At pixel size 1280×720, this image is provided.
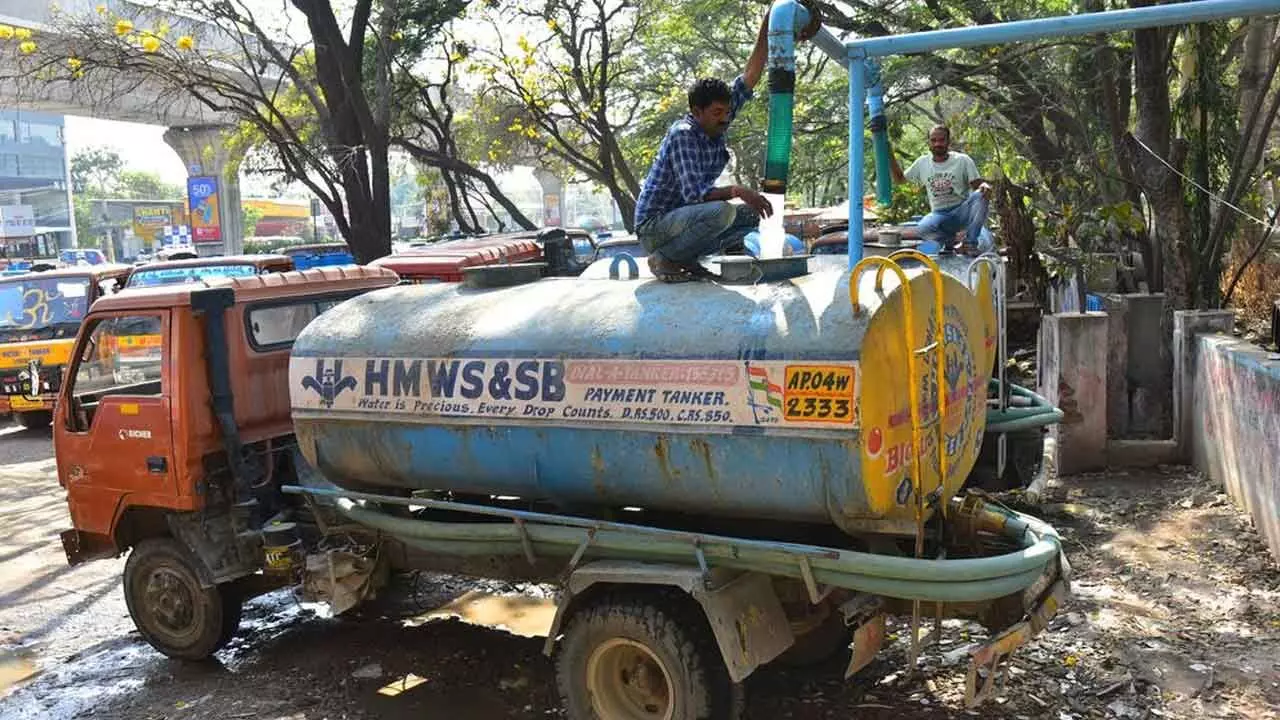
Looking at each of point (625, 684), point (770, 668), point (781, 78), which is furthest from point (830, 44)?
point (625, 684)

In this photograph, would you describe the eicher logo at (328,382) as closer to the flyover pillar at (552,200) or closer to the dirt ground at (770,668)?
the dirt ground at (770,668)

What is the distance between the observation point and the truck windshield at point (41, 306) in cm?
1414

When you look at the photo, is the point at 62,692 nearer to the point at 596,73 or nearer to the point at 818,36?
the point at 818,36

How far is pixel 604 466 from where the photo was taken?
474 centimetres

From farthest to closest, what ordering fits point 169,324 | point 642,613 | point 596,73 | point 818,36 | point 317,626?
1. point 596,73
2. point 317,626
3. point 169,324
4. point 818,36
5. point 642,613

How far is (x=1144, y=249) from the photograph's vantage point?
10.3 metres

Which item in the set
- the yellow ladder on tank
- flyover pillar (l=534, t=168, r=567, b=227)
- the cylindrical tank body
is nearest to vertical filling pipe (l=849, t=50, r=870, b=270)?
the cylindrical tank body

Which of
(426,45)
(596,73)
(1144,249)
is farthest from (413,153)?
(1144,249)

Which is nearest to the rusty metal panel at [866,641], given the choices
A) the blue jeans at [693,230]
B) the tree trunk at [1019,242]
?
the blue jeans at [693,230]

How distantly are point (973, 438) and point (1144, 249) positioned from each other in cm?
624

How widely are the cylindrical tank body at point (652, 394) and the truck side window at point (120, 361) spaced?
125cm

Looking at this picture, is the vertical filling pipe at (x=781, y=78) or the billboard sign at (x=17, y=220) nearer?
the vertical filling pipe at (x=781, y=78)

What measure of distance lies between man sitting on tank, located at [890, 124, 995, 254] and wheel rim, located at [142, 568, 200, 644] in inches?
239

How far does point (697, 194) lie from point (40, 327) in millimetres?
11974
